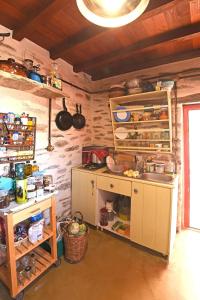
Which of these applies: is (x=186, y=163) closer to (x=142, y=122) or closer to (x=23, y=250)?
(x=142, y=122)

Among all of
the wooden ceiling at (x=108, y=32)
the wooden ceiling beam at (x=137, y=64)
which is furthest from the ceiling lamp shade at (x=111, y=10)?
the wooden ceiling beam at (x=137, y=64)

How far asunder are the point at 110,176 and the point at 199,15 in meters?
1.72

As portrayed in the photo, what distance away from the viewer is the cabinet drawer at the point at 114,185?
1953 millimetres

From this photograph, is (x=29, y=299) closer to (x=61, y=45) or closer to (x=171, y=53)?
(x=61, y=45)

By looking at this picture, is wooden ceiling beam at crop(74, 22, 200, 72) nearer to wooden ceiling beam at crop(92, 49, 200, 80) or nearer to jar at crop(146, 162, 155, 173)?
wooden ceiling beam at crop(92, 49, 200, 80)

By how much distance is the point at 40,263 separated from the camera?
1562 millimetres

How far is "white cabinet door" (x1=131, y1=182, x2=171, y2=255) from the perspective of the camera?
1706mm

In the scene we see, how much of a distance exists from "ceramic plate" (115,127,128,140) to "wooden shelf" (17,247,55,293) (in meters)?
1.67

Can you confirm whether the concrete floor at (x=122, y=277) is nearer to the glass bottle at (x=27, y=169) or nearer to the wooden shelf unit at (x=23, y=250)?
the wooden shelf unit at (x=23, y=250)

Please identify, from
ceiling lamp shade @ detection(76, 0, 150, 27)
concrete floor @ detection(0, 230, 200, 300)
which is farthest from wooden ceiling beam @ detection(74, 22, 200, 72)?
concrete floor @ detection(0, 230, 200, 300)

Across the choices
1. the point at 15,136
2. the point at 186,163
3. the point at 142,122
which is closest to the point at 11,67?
the point at 15,136

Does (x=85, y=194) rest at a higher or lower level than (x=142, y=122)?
lower

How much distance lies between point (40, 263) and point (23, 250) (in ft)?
1.06

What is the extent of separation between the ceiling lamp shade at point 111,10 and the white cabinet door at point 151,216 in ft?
4.80
